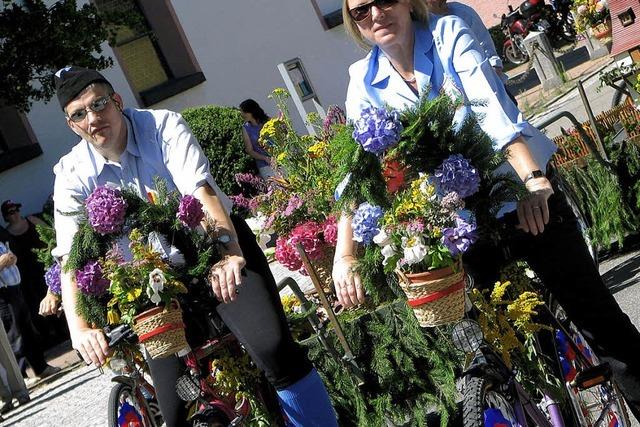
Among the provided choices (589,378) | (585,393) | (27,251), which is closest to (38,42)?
(27,251)

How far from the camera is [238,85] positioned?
21.3 meters

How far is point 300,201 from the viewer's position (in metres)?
7.29

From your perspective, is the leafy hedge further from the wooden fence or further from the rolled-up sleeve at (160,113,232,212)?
the rolled-up sleeve at (160,113,232,212)

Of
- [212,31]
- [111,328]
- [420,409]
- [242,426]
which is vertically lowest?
[420,409]

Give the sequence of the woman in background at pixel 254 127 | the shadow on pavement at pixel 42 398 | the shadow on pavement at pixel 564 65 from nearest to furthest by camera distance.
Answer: the shadow on pavement at pixel 42 398, the woman in background at pixel 254 127, the shadow on pavement at pixel 564 65

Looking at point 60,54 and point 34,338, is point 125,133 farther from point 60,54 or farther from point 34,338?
point 60,54

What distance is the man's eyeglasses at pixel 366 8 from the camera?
3.81 metres

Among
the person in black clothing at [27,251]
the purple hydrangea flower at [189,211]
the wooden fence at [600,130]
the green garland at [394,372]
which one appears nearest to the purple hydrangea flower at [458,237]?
the purple hydrangea flower at [189,211]

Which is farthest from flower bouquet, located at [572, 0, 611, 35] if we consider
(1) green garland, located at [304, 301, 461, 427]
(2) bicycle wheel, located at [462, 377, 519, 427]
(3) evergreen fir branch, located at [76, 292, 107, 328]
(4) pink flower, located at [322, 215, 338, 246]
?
(2) bicycle wheel, located at [462, 377, 519, 427]

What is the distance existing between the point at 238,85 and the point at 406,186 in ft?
59.1

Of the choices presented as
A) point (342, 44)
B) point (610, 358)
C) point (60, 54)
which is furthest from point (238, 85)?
point (610, 358)

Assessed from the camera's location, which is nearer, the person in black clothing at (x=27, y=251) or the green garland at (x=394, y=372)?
the green garland at (x=394, y=372)

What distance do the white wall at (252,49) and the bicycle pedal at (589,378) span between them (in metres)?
15.7

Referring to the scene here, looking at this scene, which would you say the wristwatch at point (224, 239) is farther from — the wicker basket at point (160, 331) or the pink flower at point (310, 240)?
the pink flower at point (310, 240)
